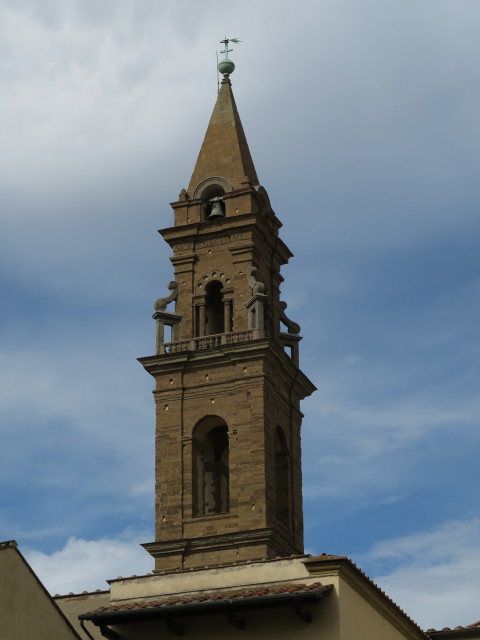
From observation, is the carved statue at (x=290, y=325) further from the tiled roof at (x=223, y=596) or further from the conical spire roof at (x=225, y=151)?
the tiled roof at (x=223, y=596)

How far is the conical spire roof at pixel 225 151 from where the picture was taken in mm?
47562

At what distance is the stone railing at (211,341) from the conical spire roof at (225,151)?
5550 millimetres

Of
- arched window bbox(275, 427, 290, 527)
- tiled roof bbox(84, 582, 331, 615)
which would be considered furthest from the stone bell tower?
tiled roof bbox(84, 582, 331, 615)

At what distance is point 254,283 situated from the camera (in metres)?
44.7

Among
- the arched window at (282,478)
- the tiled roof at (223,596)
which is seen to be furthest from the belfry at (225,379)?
the tiled roof at (223,596)

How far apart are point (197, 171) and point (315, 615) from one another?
25.9 meters

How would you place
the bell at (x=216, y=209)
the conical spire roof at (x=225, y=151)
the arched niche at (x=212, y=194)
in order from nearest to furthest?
the bell at (x=216, y=209), the arched niche at (x=212, y=194), the conical spire roof at (x=225, y=151)

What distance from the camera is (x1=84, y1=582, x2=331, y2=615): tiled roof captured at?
24.0 meters

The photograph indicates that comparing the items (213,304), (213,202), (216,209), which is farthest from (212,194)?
(213,304)

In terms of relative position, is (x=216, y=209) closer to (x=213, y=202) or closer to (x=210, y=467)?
(x=213, y=202)

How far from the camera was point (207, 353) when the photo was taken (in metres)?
43.8

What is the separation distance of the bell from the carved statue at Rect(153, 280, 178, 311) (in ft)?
8.58

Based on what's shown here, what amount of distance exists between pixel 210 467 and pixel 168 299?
17.5 ft

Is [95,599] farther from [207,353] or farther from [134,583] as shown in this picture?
[207,353]
